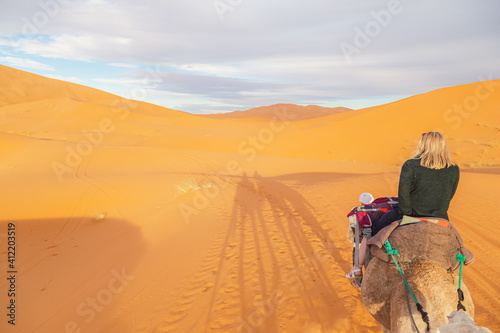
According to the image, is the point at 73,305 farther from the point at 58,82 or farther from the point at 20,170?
the point at 58,82

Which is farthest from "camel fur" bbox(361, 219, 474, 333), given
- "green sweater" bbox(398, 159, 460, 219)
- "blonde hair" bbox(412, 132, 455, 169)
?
"blonde hair" bbox(412, 132, 455, 169)

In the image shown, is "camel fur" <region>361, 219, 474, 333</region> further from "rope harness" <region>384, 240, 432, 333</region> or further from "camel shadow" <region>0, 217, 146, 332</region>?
"camel shadow" <region>0, 217, 146, 332</region>

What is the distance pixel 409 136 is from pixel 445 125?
377 cm

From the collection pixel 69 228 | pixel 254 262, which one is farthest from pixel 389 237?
pixel 69 228

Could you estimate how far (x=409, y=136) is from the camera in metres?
27.7

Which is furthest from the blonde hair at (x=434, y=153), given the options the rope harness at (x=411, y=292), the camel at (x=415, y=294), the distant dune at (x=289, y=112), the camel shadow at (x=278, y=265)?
the distant dune at (x=289, y=112)

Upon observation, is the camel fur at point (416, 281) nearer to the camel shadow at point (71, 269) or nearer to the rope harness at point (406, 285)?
the rope harness at point (406, 285)

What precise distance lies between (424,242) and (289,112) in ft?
459

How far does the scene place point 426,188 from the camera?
3.19 m

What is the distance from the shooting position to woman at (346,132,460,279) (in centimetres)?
316

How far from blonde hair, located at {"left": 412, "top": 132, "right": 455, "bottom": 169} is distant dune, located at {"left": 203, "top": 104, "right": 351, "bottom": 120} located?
127855mm

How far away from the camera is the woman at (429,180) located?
3.16 metres

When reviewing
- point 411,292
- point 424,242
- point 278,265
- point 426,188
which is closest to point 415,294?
point 411,292

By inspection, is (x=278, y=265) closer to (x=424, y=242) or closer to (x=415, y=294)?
(x=424, y=242)
